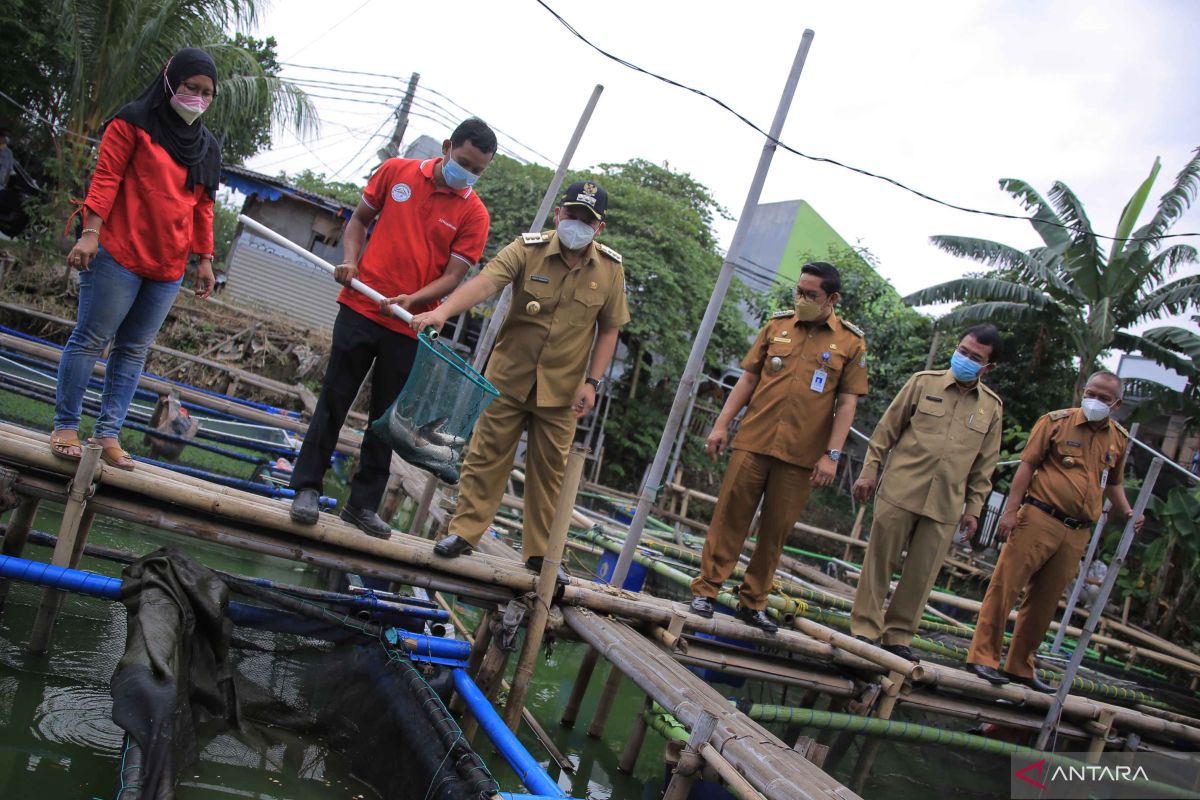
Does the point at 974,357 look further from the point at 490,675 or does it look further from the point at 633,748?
the point at 490,675

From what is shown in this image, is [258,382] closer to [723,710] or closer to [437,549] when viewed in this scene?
[437,549]

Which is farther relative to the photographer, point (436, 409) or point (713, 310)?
point (713, 310)

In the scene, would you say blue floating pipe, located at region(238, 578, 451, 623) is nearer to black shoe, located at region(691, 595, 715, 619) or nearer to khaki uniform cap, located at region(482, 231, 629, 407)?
khaki uniform cap, located at region(482, 231, 629, 407)

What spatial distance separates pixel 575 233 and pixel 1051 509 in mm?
3323

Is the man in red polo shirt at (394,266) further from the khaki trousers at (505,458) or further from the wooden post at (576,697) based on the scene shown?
the wooden post at (576,697)

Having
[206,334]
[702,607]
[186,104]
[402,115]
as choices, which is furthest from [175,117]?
[402,115]

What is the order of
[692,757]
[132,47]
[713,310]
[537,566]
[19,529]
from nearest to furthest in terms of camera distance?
[692,757], [19,529], [537,566], [713,310], [132,47]

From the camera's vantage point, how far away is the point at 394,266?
11.8 ft

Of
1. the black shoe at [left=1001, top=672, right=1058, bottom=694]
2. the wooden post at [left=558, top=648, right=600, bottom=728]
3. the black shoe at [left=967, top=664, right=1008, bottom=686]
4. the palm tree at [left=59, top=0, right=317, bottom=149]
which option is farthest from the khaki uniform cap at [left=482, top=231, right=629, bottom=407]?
the palm tree at [left=59, top=0, right=317, bottom=149]

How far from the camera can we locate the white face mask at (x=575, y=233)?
12.3 ft

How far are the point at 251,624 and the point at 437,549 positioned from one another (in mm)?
836

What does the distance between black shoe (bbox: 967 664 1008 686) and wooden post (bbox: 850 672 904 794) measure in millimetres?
648

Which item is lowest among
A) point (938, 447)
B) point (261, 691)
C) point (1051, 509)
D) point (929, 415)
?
point (261, 691)

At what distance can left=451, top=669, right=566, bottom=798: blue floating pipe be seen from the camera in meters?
2.80
